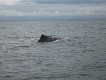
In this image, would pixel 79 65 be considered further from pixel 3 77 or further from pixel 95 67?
pixel 3 77

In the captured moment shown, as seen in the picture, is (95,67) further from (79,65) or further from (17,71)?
(17,71)

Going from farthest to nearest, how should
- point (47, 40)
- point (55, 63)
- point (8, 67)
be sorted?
point (47, 40)
point (55, 63)
point (8, 67)

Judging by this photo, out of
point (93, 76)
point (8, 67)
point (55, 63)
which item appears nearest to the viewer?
point (93, 76)

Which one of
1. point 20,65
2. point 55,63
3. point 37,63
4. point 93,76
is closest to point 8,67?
point 20,65

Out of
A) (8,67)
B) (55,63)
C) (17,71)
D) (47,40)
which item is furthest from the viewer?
(47,40)

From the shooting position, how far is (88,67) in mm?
26859

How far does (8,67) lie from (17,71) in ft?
8.57

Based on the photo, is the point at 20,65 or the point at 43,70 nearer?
the point at 43,70

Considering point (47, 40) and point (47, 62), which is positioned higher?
point (47, 40)

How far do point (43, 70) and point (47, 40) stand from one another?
29.8m

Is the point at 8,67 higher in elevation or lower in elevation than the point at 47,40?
lower

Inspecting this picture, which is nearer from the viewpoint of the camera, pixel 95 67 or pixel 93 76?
pixel 93 76

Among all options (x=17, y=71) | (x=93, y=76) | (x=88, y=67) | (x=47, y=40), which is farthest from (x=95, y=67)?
(x=47, y=40)

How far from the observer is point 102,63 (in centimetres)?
2867
